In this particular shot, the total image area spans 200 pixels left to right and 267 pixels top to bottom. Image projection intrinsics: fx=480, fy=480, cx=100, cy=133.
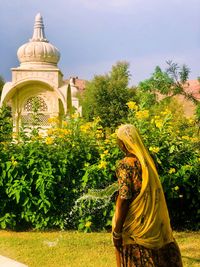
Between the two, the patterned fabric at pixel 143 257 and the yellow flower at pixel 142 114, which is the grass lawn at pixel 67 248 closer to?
the yellow flower at pixel 142 114

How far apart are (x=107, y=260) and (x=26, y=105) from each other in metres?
9.57

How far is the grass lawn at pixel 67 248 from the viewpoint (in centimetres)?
526

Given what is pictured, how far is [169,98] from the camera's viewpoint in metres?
3.76

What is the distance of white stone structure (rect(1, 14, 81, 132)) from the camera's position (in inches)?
547

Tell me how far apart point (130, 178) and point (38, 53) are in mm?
11722

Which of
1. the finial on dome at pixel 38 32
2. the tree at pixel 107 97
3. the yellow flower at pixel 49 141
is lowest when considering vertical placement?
the yellow flower at pixel 49 141

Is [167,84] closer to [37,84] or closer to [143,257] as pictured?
[143,257]

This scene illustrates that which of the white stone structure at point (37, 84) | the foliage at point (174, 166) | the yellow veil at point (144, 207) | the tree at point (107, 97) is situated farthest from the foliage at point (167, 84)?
the tree at point (107, 97)

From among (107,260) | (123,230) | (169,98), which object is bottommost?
(107,260)

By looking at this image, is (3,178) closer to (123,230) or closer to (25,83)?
(123,230)

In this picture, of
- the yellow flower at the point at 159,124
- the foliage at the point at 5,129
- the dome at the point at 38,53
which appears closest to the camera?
the yellow flower at the point at 159,124

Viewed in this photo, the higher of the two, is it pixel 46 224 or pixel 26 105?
pixel 26 105

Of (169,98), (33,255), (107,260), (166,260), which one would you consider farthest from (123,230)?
(33,255)

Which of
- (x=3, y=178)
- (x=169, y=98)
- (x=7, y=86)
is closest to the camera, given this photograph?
(x=169, y=98)
